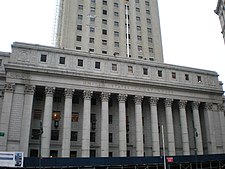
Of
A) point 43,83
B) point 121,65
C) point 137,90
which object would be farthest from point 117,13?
point 43,83

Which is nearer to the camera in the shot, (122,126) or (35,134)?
(35,134)

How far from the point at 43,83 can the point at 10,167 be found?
51.5 feet

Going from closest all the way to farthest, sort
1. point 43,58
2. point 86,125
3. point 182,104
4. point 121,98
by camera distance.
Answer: point 86,125 < point 43,58 < point 121,98 < point 182,104

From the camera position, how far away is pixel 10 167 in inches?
1404

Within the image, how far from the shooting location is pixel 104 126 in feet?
151

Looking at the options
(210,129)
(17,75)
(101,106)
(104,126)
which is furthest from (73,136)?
(210,129)

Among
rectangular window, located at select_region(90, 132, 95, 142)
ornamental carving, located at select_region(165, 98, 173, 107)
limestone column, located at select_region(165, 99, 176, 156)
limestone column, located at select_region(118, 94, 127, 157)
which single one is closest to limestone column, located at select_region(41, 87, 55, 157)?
rectangular window, located at select_region(90, 132, 95, 142)

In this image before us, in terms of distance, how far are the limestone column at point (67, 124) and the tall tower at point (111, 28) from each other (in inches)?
720

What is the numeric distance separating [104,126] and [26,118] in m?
13.8

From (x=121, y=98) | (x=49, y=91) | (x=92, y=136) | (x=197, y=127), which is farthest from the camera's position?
(x=197, y=127)

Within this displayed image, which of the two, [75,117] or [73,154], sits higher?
[75,117]

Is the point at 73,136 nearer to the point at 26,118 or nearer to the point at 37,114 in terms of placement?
the point at 37,114

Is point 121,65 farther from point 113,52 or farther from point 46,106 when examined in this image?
point 46,106

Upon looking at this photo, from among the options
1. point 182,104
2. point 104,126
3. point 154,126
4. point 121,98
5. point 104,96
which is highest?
point 104,96
